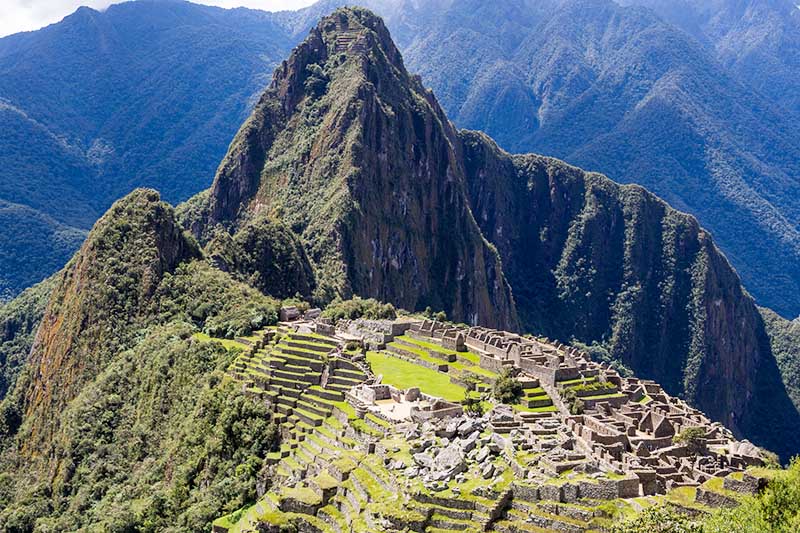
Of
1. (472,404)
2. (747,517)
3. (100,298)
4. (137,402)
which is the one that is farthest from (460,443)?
(100,298)

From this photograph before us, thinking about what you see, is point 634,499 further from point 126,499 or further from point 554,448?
point 126,499

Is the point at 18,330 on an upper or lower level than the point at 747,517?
lower

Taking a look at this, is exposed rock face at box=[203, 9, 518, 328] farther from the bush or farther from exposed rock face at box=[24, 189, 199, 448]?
the bush

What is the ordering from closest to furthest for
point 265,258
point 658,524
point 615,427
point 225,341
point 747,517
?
point 658,524
point 747,517
point 615,427
point 225,341
point 265,258

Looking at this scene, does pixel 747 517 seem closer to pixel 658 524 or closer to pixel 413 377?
pixel 658 524

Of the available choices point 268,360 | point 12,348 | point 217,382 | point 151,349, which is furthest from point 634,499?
point 12,348

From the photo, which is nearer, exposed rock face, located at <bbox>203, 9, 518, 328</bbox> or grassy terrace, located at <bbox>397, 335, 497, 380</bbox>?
grassy terrace, located at <bbox>397, 335, 497, 380</bbox>

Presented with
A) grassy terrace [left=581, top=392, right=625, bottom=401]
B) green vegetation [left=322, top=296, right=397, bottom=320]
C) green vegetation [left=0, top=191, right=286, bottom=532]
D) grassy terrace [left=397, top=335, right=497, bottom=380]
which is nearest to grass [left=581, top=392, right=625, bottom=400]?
grassy terrace [left=581, top=392, right=625, bottom=401]
